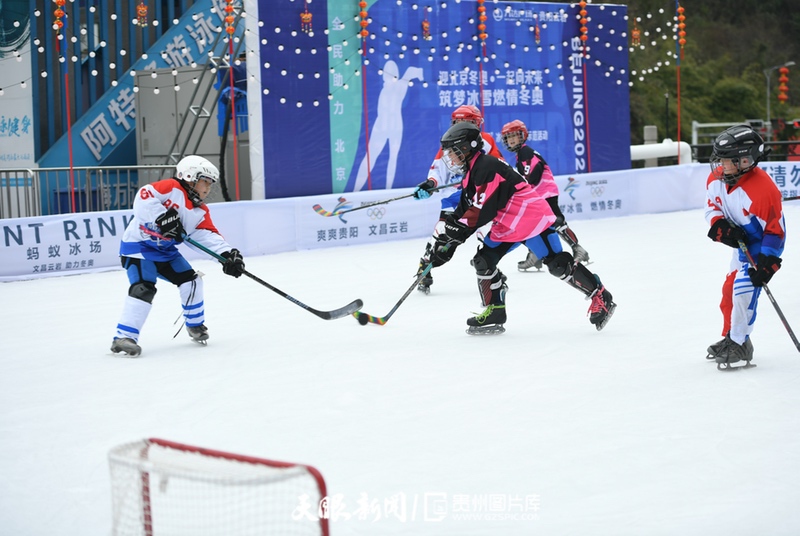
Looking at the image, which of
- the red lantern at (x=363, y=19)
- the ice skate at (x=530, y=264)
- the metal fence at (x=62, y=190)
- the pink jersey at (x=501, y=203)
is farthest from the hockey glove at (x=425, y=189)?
the red lantern at (x=363, y=19)

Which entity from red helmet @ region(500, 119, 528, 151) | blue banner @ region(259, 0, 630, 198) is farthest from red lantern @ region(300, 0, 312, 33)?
red helmet @ region(500, 119, 528, 151)

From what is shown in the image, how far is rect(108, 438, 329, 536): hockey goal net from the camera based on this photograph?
95.9 inches

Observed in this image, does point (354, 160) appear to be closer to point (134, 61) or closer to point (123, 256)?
point (134, 61)

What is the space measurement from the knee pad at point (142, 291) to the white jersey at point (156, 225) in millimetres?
155

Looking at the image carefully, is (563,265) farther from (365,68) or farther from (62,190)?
(62,190)

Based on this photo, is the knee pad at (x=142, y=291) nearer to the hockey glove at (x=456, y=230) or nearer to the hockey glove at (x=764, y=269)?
the hockey glove at (x=456, y=230)

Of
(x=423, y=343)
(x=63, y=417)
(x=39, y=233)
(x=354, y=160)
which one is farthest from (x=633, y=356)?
(x=354, y=160)

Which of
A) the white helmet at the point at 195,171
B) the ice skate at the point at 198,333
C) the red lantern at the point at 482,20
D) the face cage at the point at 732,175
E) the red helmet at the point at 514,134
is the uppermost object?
the red lantern at the point at 482,20

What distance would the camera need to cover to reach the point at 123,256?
238 inches

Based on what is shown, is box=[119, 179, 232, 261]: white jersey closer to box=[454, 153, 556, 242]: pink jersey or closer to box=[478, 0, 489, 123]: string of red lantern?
box=[454, 153, 556, 242]: pink jersey

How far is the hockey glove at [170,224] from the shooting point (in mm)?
5801

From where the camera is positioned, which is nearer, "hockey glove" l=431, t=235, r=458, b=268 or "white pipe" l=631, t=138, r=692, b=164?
"hockey glove" l=431, t=235, r=458, b=268

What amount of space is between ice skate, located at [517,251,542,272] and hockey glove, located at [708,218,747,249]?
13.4 feet

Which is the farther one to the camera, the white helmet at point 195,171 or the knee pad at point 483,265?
the knee pad at point 483,265
